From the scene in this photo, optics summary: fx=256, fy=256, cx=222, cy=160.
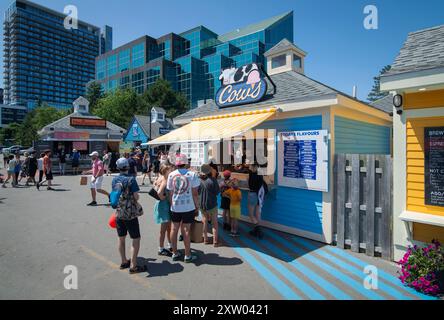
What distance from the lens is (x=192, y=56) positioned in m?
52.7

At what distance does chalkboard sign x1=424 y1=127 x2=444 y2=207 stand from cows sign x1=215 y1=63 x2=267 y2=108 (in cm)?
390

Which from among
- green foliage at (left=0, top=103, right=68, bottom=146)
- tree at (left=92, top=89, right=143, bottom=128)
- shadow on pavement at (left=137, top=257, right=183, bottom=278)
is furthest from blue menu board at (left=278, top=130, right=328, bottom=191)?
Result: green foliage at (left=0, top=103, right=68, bottom=146)

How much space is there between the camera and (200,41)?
54781mm

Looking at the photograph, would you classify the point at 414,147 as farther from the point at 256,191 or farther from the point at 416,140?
the point at 256,191

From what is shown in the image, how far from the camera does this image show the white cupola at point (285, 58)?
9219 millimetres

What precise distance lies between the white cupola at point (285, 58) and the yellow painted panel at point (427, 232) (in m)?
6.52

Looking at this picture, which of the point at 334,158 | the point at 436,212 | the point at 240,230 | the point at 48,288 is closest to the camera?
the point at 48,288

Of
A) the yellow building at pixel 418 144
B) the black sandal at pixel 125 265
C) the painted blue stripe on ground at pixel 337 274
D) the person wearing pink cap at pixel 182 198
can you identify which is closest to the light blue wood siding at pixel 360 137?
the yellow building at pixel 418 144

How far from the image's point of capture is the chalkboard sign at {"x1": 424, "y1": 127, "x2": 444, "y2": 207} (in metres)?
4.30

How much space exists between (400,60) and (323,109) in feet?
5.39

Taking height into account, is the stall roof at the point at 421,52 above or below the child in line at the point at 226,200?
above

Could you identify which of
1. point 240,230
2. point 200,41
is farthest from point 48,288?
point 200,41

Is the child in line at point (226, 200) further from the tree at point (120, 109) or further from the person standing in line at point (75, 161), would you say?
the tree at point (120, 109)
